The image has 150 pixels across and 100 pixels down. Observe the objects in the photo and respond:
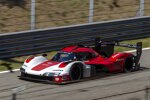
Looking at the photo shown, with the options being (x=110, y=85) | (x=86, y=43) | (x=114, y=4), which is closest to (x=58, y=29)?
(x=86, y=43)

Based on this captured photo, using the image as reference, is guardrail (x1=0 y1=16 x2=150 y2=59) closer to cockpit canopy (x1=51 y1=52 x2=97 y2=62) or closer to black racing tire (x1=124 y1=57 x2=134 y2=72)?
cockpit canopy (x1=51 y1=52 x2=97 y2=62)

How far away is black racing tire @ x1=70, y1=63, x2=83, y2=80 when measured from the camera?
14430 millimetres

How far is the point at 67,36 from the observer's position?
1872 cm

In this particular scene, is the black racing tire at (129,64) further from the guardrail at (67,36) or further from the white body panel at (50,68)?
the guardrail at (67,36)

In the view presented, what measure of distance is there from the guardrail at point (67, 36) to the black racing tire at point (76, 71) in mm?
3513

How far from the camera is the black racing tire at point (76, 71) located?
14430mm

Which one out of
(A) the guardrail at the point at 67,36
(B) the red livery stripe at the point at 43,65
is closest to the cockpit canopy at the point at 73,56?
(B) the red livery stripe at the point at 43,65

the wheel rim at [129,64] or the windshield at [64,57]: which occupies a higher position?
the windshield at [64,57]

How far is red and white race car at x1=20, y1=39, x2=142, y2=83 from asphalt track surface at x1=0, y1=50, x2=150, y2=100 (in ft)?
0.78

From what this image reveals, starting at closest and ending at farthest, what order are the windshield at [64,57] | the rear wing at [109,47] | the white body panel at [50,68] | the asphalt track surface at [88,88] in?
the asphalt track surface at [88,88]
the white body panel at [50,68]
the windshield at [64,57]
the rear wing at [109,47]

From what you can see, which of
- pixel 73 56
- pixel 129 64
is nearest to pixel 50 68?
pixel 73 56

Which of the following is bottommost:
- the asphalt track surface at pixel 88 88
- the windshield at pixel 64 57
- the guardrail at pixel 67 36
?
the asphalt track surface at pixel 88 88

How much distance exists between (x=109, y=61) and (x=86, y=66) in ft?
3.77

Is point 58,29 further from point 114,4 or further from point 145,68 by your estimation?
point 114,4
